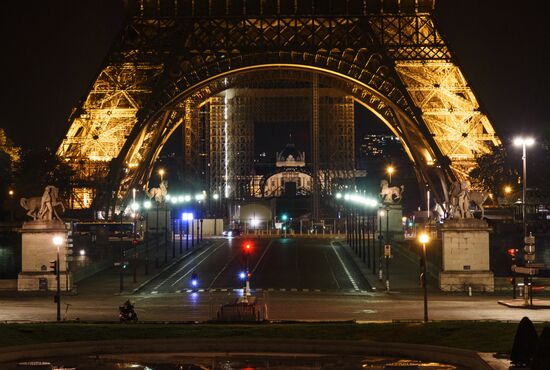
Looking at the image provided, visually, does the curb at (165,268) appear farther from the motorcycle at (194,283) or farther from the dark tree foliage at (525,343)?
the dark tree foliage at (525,343)

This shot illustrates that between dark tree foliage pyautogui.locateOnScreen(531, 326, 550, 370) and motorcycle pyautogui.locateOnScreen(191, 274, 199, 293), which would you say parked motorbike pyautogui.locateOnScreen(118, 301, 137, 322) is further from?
dark tree foliage pyautogui.locateOnScreen(531, 326, 550, 370)

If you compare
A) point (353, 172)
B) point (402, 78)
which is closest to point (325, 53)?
point (402, 78)

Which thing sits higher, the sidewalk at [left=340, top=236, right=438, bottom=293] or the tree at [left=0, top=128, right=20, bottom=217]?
the tree at [left=0, top=128, right=20, bottom=217]

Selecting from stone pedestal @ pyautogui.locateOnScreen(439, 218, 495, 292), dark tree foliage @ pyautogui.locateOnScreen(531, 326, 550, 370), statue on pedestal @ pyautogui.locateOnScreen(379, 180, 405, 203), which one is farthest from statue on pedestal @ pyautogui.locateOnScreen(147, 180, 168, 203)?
dark tree foliage @ pyautogui.locateOnScreen(531, 326, 550, 370)

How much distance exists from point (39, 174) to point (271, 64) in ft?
120

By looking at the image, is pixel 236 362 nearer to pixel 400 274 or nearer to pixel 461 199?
pixel 461 199

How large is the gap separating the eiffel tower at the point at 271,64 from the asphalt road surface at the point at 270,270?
1109cm

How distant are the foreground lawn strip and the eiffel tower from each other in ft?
174

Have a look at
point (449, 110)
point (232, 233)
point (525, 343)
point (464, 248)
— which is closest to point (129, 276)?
point (464, 248)

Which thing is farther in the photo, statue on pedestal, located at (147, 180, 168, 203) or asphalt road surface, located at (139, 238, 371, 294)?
statue on pedestal, located at (147, 180, 168, 203)

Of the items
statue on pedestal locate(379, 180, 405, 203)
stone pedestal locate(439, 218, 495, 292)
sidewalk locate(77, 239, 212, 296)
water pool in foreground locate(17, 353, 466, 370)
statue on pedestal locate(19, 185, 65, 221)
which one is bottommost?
water pool in foreground locate(17, 353, 466, 370)

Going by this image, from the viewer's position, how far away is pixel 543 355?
83.5ft

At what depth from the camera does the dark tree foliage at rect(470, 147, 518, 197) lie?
356ft

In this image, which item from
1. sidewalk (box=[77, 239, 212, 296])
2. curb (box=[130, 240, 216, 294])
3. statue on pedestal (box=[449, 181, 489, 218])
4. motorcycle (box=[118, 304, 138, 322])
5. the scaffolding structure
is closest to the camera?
motorcycle (box=[118, 304, 138, 322])
